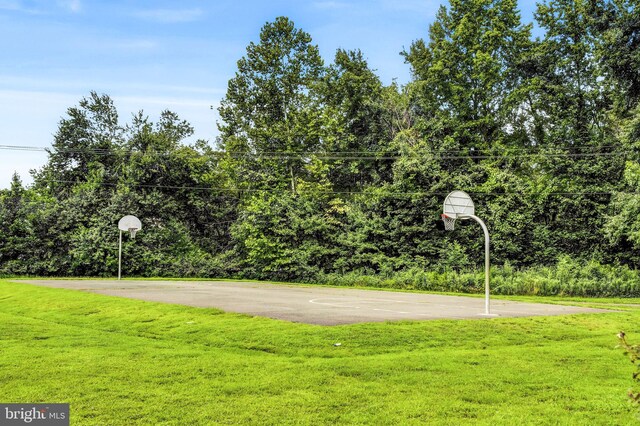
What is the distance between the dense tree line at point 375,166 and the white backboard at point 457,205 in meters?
14.8

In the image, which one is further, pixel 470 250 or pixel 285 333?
pixel 470 250

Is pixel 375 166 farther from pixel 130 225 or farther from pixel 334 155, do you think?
pixel 130 225

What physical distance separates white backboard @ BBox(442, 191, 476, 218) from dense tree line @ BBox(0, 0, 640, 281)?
14754 millimetres

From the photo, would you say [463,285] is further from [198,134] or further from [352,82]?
[198,134]

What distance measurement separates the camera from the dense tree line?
3158 cm

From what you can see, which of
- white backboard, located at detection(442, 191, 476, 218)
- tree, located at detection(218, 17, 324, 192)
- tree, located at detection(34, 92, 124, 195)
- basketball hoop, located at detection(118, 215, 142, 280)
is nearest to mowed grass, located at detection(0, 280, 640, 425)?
white backboard, located at detection(442, 191, 476, 218)

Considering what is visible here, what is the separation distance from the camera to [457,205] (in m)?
16.1

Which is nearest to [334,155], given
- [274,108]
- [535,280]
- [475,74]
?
[274,108]

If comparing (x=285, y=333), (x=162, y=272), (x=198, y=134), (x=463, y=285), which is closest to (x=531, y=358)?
(x=285, y=333)

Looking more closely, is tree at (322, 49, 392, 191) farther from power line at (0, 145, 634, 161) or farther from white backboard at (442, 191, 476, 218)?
white backboard at (442, 191, 476, 218)

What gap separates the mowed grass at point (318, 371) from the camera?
5.53m

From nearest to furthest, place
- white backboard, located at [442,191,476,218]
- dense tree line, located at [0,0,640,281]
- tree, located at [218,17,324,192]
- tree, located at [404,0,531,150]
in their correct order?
white backboard, located at [442,191,476,218] < dense tree line, located at [0,0,640,281] < tree, located at [404,0,531,150] < tree, located at [218,17,324,192]

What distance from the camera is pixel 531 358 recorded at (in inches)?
326

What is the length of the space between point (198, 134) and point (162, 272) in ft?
51.3
